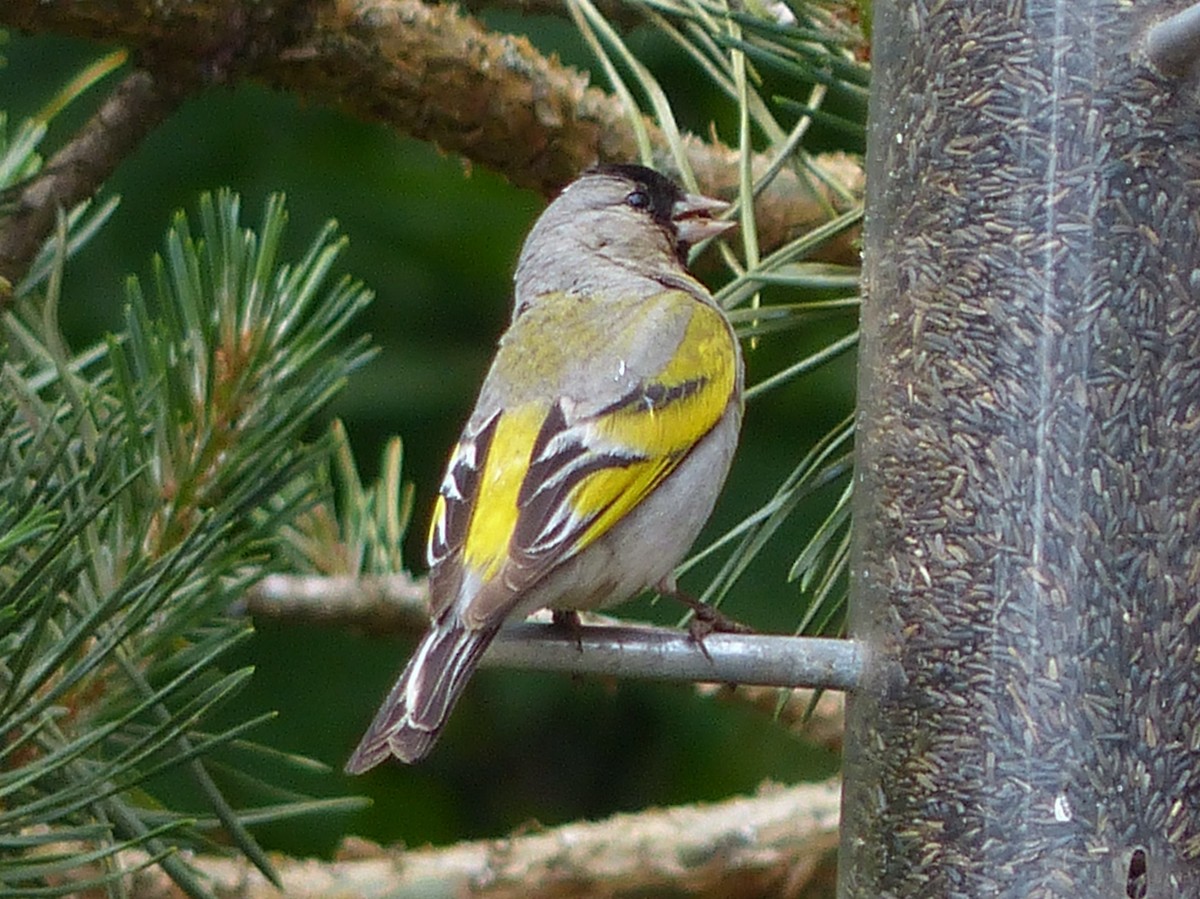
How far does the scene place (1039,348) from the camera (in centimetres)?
191

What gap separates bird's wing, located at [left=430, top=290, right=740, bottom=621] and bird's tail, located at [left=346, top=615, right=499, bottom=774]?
3cm

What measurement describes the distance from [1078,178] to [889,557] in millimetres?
411

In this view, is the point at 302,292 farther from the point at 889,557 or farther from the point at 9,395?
the point at 889,557

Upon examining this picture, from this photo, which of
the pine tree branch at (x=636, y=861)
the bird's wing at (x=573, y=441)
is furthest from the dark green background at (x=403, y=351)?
the bird's wing at (x=573, y=441)

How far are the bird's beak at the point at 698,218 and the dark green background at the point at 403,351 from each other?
123cm

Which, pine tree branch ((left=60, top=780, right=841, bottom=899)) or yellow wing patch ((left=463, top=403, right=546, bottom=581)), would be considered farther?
pine tree branch ((left=60, top=780, right=841, bottom=899))

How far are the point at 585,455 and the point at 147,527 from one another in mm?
575

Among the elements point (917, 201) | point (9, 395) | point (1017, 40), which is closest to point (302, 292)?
point (9, 395)

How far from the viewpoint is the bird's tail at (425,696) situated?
183 cm

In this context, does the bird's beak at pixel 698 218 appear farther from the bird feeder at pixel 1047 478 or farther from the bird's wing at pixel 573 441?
the bird feeder at pixel 1047 478

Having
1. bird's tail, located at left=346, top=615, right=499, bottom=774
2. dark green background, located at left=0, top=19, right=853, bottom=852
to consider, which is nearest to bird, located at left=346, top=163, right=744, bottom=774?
bird's tail, located at left=346, top=615, right=499, bottom=774

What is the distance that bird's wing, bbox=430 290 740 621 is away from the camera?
2104 mm

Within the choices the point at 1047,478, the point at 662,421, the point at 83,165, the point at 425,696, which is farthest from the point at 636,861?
the point at 83,165

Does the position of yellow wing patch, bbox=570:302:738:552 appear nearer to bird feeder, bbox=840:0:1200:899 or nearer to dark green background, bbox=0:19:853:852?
bird feeder, bbox=840:0:1200:899
